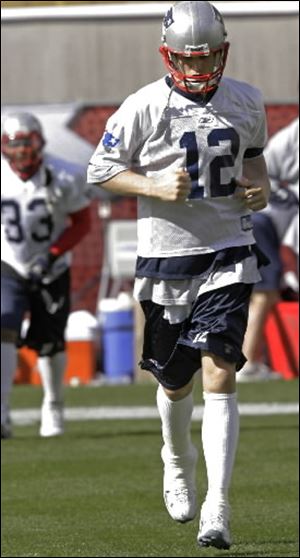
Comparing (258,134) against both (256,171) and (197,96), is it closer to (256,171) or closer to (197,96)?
(256,171)

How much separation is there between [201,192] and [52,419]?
4892 mm

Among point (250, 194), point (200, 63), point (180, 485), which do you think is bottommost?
point (180, 485)

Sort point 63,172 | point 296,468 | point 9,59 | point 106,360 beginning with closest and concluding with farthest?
1. point 296,468
2. point 63,172
3. point 106,360
4. point 9,59

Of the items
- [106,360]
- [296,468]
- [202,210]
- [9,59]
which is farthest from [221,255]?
[9,59]

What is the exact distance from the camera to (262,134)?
6176mm

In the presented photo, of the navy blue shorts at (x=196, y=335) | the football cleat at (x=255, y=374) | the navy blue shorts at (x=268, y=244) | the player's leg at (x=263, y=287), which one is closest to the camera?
the navy blue shorts at (x=196, y=335)

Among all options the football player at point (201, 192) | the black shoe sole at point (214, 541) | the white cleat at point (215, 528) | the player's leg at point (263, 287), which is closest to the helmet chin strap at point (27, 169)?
the player's leg at point (263, 287)

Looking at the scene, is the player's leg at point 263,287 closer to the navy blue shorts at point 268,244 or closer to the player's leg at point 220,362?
the navy blue shorts at point 268,244

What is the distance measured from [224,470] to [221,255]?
64 cm

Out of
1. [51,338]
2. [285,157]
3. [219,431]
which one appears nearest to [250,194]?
[219,431]

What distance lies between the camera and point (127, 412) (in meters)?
12.2

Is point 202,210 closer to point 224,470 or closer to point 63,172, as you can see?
point 224,470

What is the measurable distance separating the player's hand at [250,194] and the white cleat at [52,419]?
4871mm

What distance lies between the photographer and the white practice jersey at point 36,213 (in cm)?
1071
